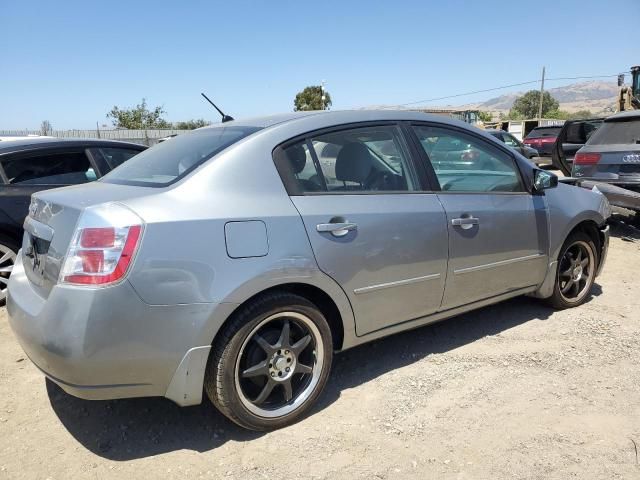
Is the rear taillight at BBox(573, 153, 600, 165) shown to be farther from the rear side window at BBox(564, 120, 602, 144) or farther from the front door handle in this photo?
the front door handle

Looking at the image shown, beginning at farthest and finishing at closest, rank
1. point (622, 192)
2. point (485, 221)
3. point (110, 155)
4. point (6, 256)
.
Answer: point (622, 192), point (110, 155), point (6, 256), point (485, 221)

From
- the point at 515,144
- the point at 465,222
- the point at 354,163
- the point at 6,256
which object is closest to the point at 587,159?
the point at 465,222

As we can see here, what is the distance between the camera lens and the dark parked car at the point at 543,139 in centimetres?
1841

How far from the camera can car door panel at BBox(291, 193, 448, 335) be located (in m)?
2.73

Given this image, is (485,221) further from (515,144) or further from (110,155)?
(515,144)

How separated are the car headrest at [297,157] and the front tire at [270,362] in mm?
691

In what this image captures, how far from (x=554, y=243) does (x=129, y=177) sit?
315 cm

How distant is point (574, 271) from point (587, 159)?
11.9 feet

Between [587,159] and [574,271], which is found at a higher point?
[587,159]

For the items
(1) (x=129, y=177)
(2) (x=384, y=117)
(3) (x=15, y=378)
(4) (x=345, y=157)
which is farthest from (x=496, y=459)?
(3) (x=15, y=378)

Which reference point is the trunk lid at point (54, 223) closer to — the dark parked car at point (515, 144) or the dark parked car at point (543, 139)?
the dark parked car at point (515, 144)

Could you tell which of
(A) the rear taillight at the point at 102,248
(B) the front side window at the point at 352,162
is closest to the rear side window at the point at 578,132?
(B) the front side window at the point at 352,162

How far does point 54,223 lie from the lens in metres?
2.46

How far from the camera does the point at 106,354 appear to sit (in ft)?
7.23
